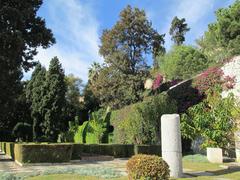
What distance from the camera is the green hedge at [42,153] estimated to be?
1939cm

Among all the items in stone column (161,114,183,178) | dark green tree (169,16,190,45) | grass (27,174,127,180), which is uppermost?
dark green tree (169,16,190,45)

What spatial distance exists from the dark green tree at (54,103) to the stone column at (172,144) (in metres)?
30.8

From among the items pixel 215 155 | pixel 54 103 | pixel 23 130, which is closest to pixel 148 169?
pixel 215 155

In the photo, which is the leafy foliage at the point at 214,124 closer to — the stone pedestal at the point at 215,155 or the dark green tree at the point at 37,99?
the stone pedestal at the point at 215,155

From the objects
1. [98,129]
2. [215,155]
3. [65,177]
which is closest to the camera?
[65,177]

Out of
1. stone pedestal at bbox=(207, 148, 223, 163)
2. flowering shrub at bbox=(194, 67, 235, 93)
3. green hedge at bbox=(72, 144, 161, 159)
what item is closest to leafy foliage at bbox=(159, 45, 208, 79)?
flowering shrub at bbox=(194, 67, 235, 93)

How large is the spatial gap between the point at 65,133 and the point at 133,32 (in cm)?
1260

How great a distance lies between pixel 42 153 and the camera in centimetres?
1967

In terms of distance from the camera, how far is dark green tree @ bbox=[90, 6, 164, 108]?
1501 inches

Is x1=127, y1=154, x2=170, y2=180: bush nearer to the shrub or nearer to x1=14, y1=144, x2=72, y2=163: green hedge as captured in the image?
x1=14, y1=144, x2=72, y2=163: green hedge

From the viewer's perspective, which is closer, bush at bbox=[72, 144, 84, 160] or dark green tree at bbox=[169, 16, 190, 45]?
bush at bbox=[72, 144, 84, 160]

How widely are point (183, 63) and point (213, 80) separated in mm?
17514

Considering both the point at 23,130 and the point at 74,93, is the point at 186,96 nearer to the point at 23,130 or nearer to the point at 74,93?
the point at 23,130

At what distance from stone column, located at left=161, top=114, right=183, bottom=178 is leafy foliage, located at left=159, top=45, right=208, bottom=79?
27.2 metres
